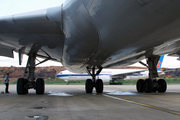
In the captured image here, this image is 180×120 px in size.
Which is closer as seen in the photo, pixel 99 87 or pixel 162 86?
pixel 162 86

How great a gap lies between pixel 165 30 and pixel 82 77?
38.4 m

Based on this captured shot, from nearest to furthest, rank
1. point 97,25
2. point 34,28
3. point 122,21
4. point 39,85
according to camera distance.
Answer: point 122,21 < point 97,25 < point 34,28 < point 39,85

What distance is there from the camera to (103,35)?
4.73 metres

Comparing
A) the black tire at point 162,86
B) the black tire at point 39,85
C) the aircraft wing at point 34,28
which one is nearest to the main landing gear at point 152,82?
the black tire at point 162,86

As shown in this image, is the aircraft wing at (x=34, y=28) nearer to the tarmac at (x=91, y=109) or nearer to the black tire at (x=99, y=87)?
the tarmac at (x=91, y=109)

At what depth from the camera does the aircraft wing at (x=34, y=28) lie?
5.72 metres

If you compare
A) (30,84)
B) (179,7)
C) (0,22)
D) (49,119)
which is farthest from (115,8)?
(30,84)

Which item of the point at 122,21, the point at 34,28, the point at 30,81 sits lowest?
the point at 30,81

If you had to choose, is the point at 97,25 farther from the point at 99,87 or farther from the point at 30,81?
the point at 99,87

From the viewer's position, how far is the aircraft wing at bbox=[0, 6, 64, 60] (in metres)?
5.72

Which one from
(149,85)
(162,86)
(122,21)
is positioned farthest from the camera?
(162,86)

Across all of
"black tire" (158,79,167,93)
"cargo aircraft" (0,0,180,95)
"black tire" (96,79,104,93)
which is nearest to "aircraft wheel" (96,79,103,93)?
"black tire" (96,79,104,93)

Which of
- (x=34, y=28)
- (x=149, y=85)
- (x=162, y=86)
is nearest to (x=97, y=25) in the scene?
(x=34, y=28)

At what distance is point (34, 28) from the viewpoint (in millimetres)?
6258
